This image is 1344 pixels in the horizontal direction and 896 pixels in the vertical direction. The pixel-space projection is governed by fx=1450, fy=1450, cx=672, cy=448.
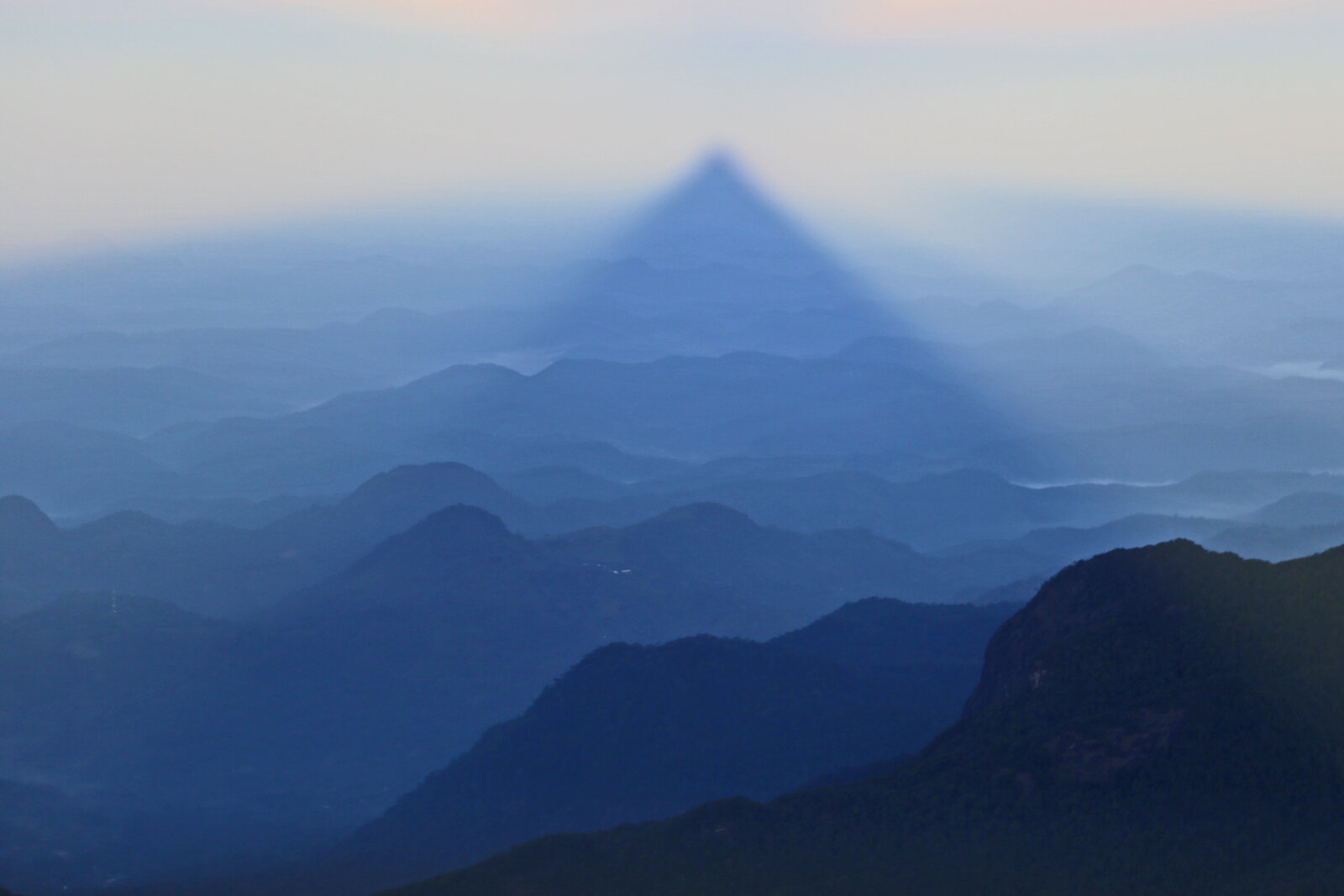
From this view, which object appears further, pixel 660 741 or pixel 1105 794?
pixel 660 741

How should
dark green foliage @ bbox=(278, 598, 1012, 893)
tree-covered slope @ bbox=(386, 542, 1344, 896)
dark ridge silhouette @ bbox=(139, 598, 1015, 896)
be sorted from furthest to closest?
dark green foliage @ bbox=(278, 598, 1012, 893), dark ridge silhouette @ bbox=(139, 598, 1015, 896), tree-covered slope @ bbox=(386, 542, 1344, 896)

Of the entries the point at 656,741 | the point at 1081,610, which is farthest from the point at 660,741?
the point at 1081,610

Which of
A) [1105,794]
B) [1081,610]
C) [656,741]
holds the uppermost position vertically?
[1081,610]

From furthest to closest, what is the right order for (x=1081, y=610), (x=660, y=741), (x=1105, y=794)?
(x=660, y=741)
(x=1081, y=610)
(x=1105, y=794)

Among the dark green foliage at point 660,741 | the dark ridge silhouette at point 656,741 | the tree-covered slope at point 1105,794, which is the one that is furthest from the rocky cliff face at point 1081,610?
the dark green foliage at point 660,741

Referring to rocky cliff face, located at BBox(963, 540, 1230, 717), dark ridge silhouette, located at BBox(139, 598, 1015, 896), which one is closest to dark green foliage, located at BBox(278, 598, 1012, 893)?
dark ridge silhouette, located at BBox(139, 598, 1015, 896)

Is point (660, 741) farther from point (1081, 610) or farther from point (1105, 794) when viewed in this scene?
point (1105, 794)

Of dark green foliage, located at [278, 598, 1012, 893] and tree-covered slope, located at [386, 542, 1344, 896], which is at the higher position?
dark green foliage, located at [278, 598, 1012, 893]

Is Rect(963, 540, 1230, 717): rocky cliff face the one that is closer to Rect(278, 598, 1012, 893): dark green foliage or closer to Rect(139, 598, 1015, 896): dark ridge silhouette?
Rect(139, 598, 1015, 896): dark ridge silhouette
